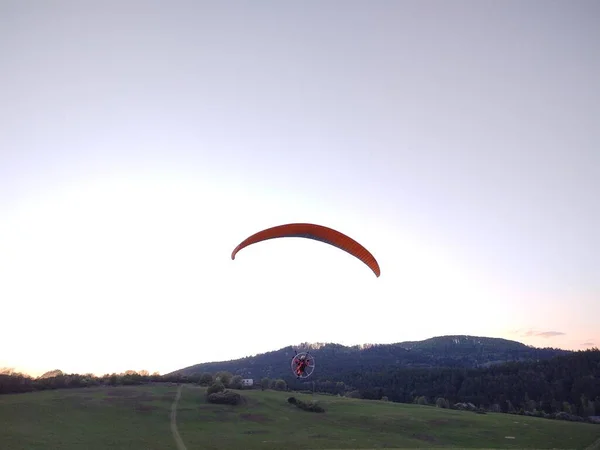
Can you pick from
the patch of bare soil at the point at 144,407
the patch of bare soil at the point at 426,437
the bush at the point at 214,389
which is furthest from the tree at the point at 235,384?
the patch of bare soil at the point at 426,437

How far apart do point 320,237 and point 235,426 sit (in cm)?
4673

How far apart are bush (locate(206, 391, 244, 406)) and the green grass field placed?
6.67 ft

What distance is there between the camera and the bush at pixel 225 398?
3105 inches

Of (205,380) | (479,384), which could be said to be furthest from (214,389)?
(479,384)

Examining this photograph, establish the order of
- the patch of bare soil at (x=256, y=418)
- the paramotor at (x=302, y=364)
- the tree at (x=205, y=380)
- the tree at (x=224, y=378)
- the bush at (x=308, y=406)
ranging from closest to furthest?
the paramotor at (x=302, y=364) < the patch of bare soil at (x=256, y=418) < the bush at (x=308, y=406) < the tree at (x=224, y=378) < the tree at (x=205, y=380)

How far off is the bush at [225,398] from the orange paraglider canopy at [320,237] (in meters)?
59.4

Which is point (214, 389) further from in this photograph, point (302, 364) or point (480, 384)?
point (480, 384)

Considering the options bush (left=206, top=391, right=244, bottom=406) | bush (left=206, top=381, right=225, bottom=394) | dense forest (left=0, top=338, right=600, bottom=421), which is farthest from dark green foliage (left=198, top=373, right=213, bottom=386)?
bush (left=206, top=391, right=244, bottom=406)

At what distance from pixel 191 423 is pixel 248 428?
26.4 ft

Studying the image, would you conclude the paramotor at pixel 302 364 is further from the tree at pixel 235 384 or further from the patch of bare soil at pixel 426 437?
the tree at pixel 235 384

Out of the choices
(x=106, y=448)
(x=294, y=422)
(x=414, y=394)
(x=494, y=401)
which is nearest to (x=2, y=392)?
(x=106, y=448)

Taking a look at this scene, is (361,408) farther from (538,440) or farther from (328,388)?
(328,388)

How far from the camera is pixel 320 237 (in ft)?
91.6

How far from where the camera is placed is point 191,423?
2502 inches
